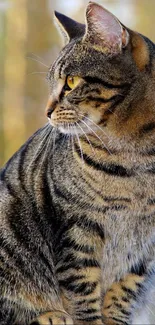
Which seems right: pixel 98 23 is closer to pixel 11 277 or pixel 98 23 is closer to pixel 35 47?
pixel 11 277

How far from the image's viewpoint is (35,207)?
1.33 metres

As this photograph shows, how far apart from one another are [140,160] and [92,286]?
30cm

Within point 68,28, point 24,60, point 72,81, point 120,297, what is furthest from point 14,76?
point 120,297

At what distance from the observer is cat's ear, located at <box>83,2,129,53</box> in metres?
1.15

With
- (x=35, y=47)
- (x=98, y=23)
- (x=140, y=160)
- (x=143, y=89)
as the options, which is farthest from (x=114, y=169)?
(x=35, y=47)

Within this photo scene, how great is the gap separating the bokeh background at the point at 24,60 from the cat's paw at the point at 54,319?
75 cm

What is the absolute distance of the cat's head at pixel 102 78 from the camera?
1.16 metres

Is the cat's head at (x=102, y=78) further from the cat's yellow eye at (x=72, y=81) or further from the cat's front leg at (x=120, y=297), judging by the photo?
the cat's front leg at (x=120, y=297)

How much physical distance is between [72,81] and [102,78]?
0.08 metres

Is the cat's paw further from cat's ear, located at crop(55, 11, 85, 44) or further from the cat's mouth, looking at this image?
cat's ear, located at crop(55, 11, 85, 44)

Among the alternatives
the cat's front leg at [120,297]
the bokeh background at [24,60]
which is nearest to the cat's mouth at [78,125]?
the cat's front leg at [120,297]

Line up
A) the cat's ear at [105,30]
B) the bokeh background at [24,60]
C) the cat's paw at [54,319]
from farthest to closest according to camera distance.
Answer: the bokeh background at [24,60], the cat's paw at [54,319], the cat's ear at [105,30]

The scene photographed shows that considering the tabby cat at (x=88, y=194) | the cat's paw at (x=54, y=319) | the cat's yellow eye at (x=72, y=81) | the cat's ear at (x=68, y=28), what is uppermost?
the cat's ear at (x=68, y=28)

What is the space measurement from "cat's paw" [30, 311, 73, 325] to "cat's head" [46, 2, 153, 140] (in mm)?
421
